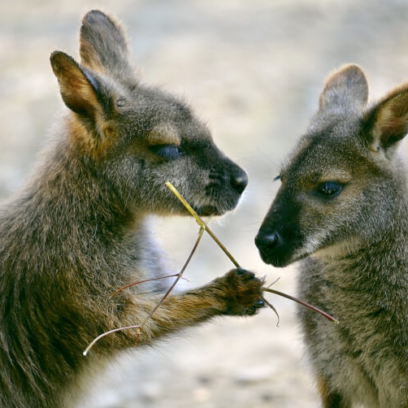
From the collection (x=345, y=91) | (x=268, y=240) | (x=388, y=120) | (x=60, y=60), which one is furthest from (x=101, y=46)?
(x=388, y=120)

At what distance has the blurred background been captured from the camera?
22.2 feet

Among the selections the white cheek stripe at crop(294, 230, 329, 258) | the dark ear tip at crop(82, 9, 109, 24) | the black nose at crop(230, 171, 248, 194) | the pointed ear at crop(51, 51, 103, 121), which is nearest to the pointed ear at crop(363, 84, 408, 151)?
the white cheek stripe at crop(294, 230, 329, 258)

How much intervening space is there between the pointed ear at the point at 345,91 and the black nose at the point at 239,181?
0.77 m

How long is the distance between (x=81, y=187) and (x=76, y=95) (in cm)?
55

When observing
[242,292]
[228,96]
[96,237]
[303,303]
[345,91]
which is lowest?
[228,96]

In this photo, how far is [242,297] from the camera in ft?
15.2

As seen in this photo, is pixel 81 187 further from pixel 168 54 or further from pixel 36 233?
pixel 168 54

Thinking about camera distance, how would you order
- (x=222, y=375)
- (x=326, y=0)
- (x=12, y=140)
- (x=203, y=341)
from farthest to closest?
(x=326, y=0) < (x=12, y=140) < (x=203, y=341) < (x=222, y=375)

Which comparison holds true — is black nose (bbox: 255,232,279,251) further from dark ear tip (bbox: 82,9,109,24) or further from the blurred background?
dark ear tip (bbox: 82,9,109,24)

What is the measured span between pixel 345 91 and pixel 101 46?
1.61 meters

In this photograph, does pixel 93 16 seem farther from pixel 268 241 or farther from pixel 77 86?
pixel 268 241

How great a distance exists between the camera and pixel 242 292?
463 cm

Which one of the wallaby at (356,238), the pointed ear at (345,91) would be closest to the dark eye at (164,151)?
the wallaby at (356,238)

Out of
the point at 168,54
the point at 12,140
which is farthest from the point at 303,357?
Answer: the point at 168,54
